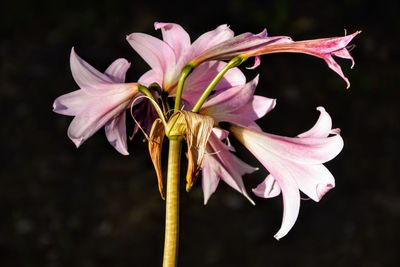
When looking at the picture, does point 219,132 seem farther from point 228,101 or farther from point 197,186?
point 197,186

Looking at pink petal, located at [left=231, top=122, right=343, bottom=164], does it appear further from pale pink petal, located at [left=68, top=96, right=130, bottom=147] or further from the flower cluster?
pale pink petal, located at [left=68, top=96, right=130, bottom=147]

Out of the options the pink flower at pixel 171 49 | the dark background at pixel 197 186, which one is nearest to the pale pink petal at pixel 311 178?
the pink flower at pixel 171 49

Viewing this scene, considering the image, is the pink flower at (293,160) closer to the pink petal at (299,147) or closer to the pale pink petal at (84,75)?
the pink petal at (299,147)

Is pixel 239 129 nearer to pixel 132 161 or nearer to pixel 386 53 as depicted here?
pixel 132 161

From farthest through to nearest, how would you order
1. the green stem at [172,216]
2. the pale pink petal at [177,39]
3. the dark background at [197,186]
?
the dark background at [197,186]
the pale pink petal at [177,39]
the green stem at [172,216]

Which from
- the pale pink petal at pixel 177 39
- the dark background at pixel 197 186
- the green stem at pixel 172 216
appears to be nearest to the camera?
the green stem at pixel 172 216

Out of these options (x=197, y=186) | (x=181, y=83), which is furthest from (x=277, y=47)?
(x=197, y=186)
